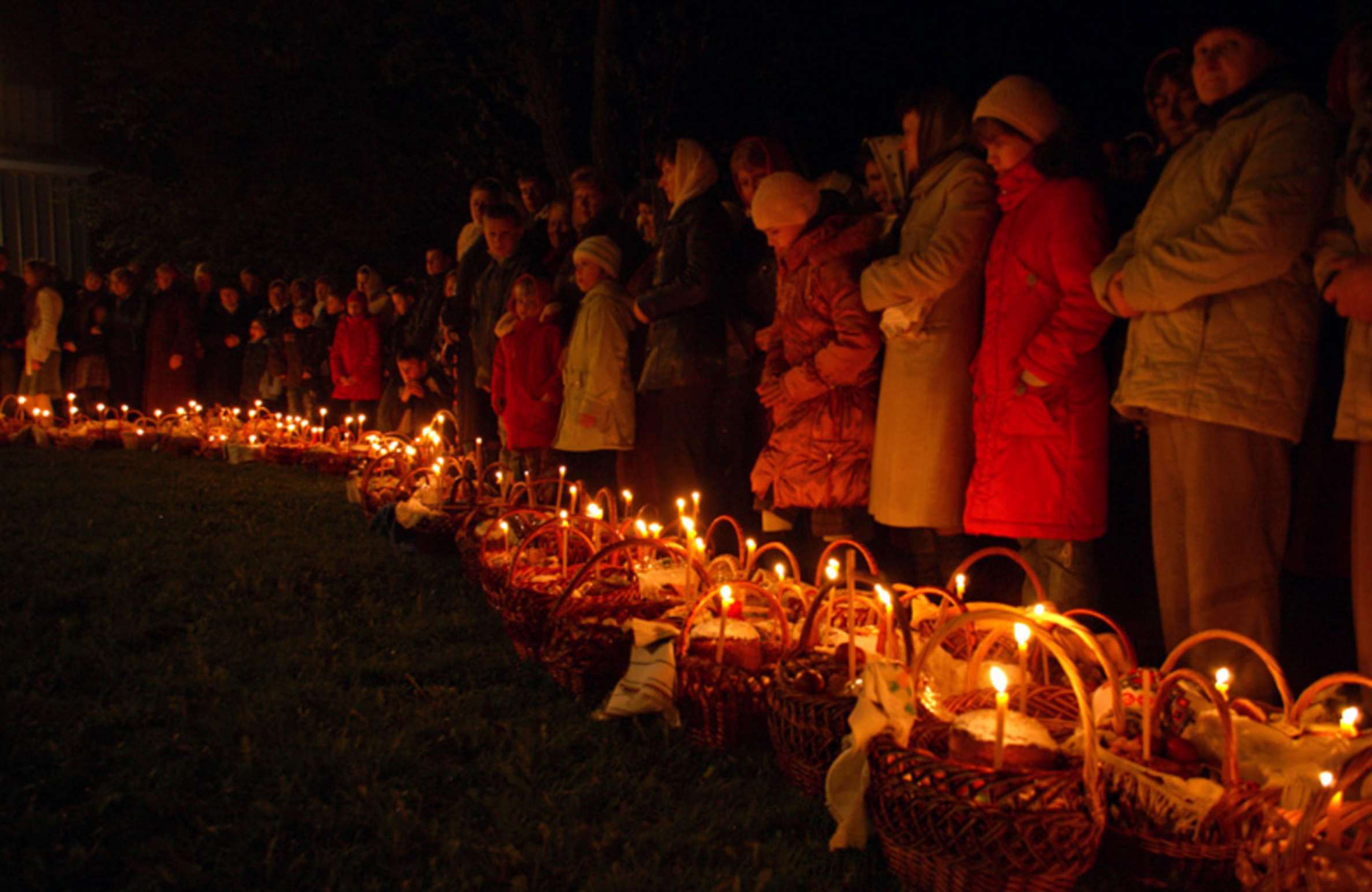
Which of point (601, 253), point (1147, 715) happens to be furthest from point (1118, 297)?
point (601, 253)

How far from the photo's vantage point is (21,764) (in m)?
2.83

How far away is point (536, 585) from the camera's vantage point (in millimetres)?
3955

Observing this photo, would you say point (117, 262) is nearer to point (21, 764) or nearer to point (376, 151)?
point (376, 151)

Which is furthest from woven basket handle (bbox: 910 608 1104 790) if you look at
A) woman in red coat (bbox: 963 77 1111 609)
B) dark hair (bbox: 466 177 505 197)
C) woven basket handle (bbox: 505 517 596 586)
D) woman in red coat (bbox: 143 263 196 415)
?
woman in red coat (bbox: 143 263 196 415)

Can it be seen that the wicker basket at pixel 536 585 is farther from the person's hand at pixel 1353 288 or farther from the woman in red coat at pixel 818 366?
the person's hand at pixel 1353 288

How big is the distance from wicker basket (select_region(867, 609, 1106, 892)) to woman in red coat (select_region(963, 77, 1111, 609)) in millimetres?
1392

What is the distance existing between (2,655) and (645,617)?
2.26 meters

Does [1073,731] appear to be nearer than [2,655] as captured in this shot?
Yes

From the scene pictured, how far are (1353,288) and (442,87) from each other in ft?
42.5

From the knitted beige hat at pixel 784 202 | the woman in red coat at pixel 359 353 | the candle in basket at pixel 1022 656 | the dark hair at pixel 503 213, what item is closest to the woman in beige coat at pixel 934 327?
the knitted beige hat at pixel 784 202

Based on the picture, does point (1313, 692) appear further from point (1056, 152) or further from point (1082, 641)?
point (1056, 152)

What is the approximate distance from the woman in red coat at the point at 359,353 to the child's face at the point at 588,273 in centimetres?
537

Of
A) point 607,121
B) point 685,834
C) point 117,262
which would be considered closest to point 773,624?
point 685,834

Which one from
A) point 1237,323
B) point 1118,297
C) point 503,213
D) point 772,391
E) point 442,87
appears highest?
point 442,87
